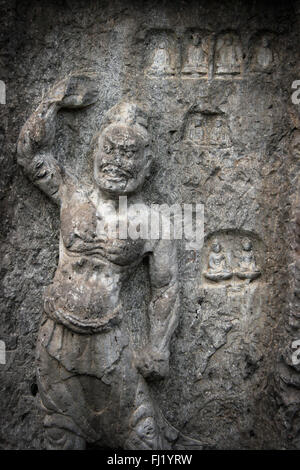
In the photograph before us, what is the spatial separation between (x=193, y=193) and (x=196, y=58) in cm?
84

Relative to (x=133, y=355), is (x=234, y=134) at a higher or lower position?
higher

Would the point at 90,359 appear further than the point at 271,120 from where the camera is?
No

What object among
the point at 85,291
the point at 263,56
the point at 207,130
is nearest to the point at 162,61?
the point at 207,130

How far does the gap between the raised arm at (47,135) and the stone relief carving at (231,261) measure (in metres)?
1.05

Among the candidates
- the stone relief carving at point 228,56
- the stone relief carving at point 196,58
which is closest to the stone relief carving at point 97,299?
the stone relief carving at point 196,58

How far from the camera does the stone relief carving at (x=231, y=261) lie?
352 cm

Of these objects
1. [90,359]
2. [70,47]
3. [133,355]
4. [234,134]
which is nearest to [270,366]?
[133,355]

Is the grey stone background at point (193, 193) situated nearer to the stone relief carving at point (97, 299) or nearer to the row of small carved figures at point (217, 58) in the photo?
the row of small carved figures at point (217, 58)

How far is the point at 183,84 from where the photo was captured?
11.3 ft

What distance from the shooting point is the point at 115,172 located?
317 cm

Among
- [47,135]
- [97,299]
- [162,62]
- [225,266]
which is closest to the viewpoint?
[97,299]

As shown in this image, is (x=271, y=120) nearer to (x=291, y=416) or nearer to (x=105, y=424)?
(x=291, y=416)

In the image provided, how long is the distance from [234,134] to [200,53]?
1.79 feet

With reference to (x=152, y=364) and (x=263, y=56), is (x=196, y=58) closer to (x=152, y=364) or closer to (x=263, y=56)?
(x=263, y=56)
